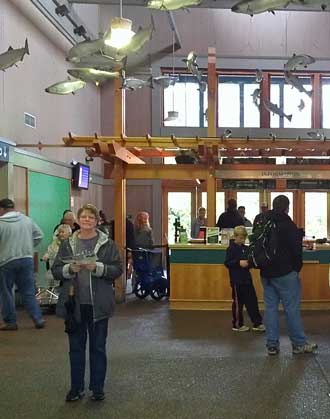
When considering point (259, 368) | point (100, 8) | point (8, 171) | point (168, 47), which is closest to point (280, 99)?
point (168, 47)

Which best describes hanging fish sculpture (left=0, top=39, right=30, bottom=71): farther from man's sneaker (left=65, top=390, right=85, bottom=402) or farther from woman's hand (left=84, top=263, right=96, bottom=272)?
man's sneaker (left=65, top=390, right=85, bottom=402)

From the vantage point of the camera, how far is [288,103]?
542 inches

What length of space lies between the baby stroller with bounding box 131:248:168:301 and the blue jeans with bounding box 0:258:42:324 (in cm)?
245

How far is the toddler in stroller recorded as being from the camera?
7.02m

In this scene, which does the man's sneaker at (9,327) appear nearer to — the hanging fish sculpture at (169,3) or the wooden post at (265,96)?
the hanging fish sculpture at (169,3)

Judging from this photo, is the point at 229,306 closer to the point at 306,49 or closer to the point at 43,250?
the point at 43,250

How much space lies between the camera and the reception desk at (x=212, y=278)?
24.7 feet

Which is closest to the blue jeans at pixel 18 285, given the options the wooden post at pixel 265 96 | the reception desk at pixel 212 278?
the reception desk at pixel 212 278

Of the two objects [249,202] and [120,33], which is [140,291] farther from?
[249,202]

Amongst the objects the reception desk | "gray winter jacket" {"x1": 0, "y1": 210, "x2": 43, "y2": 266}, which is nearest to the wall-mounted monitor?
the reception desk

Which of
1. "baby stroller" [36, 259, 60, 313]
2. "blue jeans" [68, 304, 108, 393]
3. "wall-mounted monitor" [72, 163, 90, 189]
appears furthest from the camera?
"wall-mounted monitor" [72, 163, 90, 189]

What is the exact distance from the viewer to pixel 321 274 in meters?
7.53

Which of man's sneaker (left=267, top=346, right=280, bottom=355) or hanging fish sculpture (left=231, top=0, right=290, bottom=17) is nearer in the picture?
man's sneaker (left=267, top=346, right=280, bottom=355)

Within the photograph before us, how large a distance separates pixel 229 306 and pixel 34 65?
16.4 feet
